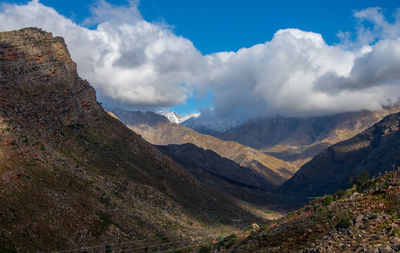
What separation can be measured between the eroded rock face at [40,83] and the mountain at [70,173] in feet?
0.76

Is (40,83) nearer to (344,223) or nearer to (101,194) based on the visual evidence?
(101,194)

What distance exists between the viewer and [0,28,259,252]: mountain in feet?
157

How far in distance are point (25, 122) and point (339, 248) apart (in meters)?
61.2

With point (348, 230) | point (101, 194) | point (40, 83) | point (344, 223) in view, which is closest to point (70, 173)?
point (101, 194)

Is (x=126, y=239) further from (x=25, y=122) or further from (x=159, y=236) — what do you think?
(x=25, y=122)

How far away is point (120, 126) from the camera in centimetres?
9600

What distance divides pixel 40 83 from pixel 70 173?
26.0 metres

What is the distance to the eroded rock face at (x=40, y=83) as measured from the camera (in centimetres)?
6975

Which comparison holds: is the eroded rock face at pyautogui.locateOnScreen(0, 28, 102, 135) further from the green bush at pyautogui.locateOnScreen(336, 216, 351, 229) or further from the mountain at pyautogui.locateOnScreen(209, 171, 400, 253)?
the green bush at pyautogui.locateOnScreen(336, 216, 351, 229)

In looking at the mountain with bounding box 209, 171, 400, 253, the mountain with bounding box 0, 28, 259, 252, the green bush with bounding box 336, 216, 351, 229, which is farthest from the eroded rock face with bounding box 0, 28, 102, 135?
the green bush with bounding box 336, 216, 351, 229

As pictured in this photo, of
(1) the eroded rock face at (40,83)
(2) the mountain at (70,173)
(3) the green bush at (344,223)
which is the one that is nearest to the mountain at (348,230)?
(3) the green bush at (344,223)

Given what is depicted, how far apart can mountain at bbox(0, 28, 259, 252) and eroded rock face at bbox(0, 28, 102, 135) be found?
0.23 meters

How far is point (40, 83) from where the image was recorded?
7781 cm

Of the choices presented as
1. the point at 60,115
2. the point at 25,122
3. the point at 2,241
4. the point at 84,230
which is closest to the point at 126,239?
the point at 84,230
